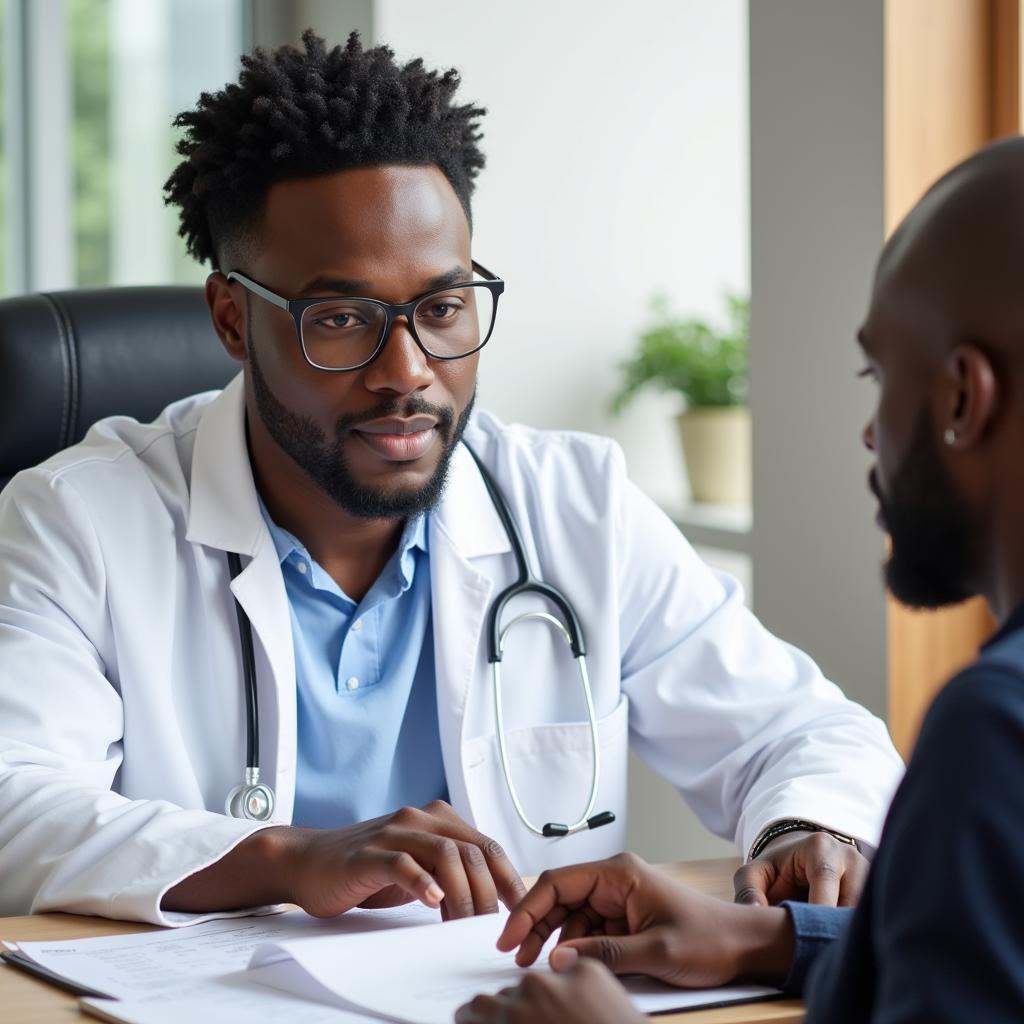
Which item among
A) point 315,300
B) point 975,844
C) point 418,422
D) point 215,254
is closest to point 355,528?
point 418,422

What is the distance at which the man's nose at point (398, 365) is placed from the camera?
1.45m

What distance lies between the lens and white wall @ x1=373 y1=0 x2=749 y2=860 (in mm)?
2789

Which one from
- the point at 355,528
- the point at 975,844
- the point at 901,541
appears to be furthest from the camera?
the point at 355,528

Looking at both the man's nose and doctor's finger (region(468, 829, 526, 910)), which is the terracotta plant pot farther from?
doctor's finger (region(468, 829, 526, 910))

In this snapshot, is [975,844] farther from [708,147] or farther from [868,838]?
[708,147]

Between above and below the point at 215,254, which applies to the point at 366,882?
below

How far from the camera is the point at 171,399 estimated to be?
1.81 metres

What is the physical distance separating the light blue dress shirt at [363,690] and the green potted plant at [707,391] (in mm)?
1243

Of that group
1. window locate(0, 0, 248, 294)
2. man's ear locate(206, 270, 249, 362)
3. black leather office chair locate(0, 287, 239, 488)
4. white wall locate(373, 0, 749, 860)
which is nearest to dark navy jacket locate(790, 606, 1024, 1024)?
man's ear locate(206, 270, 249, 362)

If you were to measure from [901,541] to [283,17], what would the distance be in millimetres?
2681

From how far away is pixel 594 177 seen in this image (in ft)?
9.41

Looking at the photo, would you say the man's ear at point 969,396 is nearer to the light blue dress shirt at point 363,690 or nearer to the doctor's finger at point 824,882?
the doctor's finger at point 824,882

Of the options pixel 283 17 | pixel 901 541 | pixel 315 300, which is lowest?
pixel 901 541

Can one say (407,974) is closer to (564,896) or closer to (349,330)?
(564,896)
